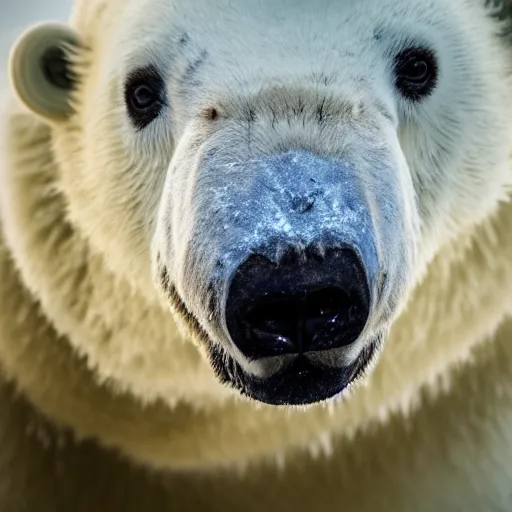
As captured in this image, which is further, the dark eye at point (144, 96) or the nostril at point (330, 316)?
the dark eye at point (144, 96)

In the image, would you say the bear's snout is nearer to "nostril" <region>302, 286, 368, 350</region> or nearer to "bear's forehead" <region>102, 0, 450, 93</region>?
"nostril" <region>302, 286, 368, 350</region>

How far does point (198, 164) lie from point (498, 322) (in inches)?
22.5

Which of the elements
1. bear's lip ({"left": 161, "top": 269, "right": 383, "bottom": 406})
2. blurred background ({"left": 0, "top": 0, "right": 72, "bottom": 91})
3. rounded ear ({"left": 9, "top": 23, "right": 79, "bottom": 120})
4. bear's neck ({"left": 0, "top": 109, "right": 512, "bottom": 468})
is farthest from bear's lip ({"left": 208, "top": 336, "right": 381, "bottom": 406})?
blurred background ({"left": 0, "top": 0, "right": 72, "bottom": 91})

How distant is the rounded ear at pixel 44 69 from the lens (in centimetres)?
104

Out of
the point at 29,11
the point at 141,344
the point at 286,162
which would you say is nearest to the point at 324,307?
the point at 286,162

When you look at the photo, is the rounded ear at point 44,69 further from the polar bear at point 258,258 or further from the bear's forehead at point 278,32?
the bear's forehead at point 278,32

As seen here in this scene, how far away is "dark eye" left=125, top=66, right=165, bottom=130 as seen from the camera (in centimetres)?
93

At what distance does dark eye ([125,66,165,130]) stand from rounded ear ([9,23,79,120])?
14cm

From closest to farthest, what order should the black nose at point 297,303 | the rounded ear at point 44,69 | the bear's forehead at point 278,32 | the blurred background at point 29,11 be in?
the black nose at point 297,303
the bear's forehead at point 278,32
the rounded ear at point 44,69
the blurred background at point 29,11

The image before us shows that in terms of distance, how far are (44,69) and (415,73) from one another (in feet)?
1.51

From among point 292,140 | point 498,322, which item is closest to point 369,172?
point 292,140

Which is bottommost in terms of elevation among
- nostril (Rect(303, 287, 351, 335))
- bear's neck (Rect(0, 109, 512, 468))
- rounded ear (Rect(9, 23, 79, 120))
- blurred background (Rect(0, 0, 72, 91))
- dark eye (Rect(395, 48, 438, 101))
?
bear's neck (Rect(0, 109, 512, 468))

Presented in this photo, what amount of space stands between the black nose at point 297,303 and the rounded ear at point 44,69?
47 centimetres

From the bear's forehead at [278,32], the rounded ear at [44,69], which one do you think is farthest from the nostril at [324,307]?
the rounded ear at [44,69]
